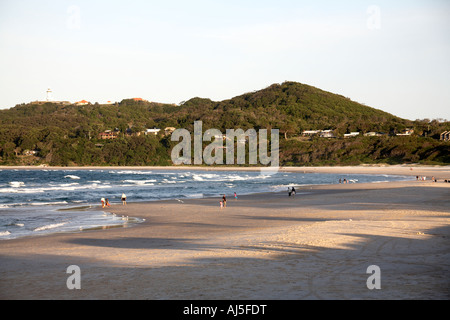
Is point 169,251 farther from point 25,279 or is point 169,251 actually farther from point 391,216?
point 391,216

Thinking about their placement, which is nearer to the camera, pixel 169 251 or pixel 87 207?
pixel 169 251

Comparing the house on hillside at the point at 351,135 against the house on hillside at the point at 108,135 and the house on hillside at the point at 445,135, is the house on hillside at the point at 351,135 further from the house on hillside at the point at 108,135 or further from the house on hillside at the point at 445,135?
the house on hillside at the point at 108,135

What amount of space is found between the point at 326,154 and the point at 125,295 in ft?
363

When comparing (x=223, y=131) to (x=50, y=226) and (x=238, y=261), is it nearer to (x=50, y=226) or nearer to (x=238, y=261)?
(x=50, y=226)

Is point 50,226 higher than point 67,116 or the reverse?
the reverse

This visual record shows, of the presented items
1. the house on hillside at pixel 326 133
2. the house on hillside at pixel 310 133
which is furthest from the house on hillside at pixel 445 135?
the house on hillside at pixel 310 133

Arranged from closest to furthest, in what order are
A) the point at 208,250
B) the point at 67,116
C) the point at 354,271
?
the point at 354,271, the point at 208,250, the point at 67,116

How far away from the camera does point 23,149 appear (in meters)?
143

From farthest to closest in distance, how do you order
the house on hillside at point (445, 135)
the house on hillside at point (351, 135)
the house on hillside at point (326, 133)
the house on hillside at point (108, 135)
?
the house on hillside at point (108, 135) < the house on hillside at point (326, 133) < the house on hillside at point (351, 135) < the house on hillside at point (445, 135)

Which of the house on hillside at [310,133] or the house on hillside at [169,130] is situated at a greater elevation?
the house on hillside at [169,130]

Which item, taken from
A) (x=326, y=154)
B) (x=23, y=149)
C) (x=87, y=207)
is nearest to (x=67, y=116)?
(x=23, y=149)

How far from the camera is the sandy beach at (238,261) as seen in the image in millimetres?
8570

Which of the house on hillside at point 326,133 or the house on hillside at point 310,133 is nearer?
the house on hillside at point 326,133

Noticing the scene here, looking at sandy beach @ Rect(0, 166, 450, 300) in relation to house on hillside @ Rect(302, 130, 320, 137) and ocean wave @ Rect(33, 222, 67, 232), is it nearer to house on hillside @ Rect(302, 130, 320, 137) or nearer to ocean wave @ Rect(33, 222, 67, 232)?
ocean wave @ Rect(33, 222, 67, 232)
